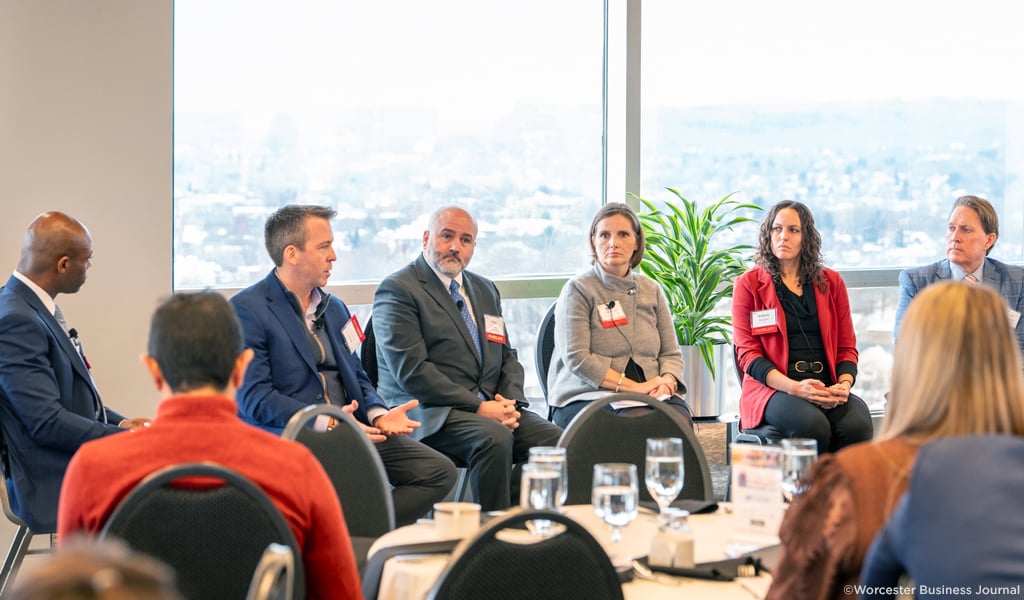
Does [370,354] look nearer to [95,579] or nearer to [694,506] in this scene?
[694,506]

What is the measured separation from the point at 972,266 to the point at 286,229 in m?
3.49

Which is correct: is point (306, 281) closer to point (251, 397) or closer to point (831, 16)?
point (251, 397)

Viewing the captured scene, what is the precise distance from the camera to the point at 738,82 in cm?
686

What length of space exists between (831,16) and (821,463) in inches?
229

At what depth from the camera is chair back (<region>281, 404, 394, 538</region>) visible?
3293 millimetres

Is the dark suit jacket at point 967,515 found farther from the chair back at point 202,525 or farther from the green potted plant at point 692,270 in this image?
the green potted plant at point 692,270

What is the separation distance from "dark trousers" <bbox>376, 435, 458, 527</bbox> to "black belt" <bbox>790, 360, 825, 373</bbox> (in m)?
1.73

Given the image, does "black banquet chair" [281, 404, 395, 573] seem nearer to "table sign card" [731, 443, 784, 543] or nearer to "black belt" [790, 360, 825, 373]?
"table sign card" [731, 443, 784, 543]

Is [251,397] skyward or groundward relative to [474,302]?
groundward

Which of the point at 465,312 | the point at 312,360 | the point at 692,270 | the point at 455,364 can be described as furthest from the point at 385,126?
the point at 312,360

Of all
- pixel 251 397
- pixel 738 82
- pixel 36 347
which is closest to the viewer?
pixel 36 347

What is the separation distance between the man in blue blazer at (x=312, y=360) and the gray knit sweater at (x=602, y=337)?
2.82ft

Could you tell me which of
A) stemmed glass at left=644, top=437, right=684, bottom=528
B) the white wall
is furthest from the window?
stemmed glass at left=644, top=437, right=684, bottom=528

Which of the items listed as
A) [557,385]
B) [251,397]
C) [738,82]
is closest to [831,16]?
[738,82]
